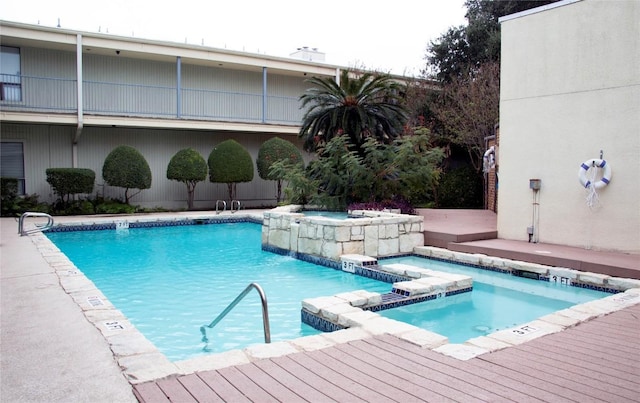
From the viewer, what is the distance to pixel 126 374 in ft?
10.1

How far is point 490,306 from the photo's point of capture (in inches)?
240

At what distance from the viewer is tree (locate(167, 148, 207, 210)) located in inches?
656

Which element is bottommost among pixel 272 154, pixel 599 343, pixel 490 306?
pixel 490 306

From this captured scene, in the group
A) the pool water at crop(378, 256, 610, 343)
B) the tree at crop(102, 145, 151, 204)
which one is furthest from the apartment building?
the pool water at crop(378, 256, 610, 343)

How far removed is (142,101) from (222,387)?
16.4 metres

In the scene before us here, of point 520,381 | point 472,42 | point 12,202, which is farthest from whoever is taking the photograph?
point 472,42

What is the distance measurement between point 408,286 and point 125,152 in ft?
40.8

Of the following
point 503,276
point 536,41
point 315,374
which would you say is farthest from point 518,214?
point 315,374

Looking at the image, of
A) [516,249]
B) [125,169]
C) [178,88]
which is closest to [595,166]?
[516,249]

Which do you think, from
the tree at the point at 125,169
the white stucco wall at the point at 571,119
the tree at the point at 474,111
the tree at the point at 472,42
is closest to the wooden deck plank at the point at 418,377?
the white stucco wall at the point at 571,119

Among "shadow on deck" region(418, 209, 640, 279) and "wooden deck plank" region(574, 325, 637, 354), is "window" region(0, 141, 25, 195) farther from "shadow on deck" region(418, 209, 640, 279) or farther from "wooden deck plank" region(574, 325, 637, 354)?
"wooden deck plank" region(574, 325, 637, 354)

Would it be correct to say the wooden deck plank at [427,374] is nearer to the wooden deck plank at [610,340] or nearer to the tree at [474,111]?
the wooden deck plank at [610,340]

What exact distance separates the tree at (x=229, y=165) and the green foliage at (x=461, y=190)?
6823mm

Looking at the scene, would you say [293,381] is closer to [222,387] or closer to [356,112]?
[222,387]
